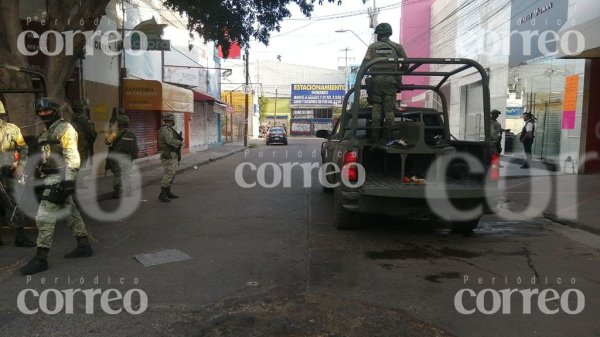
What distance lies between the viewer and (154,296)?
432 centimetres

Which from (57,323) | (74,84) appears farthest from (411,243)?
(74,84)

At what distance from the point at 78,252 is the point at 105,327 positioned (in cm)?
210

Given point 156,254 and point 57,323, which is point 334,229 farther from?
point 57,323

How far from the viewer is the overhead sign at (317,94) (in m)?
62.8

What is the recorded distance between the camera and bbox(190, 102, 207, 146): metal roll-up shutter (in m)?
24.7

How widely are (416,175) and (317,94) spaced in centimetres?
5658

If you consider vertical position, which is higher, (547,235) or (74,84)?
(74,84)

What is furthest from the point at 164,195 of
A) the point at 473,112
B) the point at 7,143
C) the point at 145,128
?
the point at 473,112

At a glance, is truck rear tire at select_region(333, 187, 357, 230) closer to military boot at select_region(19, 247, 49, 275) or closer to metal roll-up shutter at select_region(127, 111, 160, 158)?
military boot at select_region(19, 247, 49, 275)

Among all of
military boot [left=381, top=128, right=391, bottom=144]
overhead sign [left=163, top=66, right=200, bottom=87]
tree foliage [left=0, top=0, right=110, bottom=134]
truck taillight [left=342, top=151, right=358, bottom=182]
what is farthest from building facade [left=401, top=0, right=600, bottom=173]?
overhead sign [left=163, top=66, right=200, bottom=87]

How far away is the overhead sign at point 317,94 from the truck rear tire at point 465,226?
56.7 m

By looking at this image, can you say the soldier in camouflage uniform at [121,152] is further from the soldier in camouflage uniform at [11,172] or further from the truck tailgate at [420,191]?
the truck tailgate at [420,191]

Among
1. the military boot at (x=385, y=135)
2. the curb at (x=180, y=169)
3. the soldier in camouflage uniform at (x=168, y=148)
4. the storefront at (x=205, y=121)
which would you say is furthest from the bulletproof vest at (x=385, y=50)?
the storefront at (x=205, y=121)

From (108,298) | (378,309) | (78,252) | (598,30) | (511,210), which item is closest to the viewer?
(378,309)
